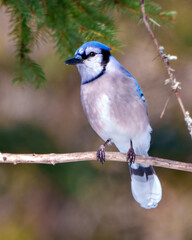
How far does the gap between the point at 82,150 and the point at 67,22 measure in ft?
5.13

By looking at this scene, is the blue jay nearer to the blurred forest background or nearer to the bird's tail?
the bird's tail

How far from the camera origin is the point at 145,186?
220 cm

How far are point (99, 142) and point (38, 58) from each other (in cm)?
88

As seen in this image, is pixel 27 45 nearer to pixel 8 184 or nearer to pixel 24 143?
pixel 24 143

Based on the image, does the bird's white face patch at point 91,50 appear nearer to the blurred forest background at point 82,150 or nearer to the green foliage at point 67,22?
the green foliage at point 67,22

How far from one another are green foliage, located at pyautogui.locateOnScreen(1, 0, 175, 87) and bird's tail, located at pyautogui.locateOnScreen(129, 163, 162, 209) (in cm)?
86

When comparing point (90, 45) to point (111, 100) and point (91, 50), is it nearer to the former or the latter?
point (91, 50)

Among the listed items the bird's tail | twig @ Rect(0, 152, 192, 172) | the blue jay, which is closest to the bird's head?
the blue jay

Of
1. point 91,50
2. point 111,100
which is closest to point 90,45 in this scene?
point 91,50

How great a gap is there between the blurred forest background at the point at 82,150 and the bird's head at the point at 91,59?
29.7 inches

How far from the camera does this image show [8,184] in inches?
A: 110

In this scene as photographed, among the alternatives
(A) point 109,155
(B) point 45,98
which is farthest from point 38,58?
(A) point 109,155

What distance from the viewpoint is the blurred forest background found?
266 cm

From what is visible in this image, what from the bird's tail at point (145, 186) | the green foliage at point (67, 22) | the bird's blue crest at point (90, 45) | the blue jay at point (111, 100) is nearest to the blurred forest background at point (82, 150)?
the bird's tail at point (145, 186)
